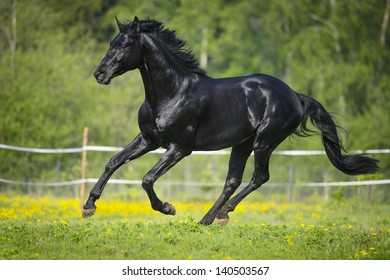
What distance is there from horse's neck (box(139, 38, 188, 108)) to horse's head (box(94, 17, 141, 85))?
0.52 feet

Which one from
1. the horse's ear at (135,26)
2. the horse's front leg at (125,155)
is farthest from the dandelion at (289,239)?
the horse's ear at (135,26)

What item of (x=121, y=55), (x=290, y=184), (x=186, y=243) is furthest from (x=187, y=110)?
(x=290, y=184)

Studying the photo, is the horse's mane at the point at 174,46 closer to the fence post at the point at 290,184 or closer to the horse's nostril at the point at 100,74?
the horse's nostril at the point at 100,74

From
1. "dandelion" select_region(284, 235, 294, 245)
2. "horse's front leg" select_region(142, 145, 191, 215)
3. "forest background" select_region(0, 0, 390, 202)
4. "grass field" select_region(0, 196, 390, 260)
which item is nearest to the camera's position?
"grass field" select_region(0, 196, 390, 260)

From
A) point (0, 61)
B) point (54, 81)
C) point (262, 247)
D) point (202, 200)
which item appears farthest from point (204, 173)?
point (262, 247)

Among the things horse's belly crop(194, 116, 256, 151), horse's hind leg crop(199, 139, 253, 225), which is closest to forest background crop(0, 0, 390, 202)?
horse's hind leg crop(199, 139, 253, 225)

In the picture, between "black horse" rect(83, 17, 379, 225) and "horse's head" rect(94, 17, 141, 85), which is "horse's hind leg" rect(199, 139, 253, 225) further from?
"horse's head" rect(94, 17, 141, 85)

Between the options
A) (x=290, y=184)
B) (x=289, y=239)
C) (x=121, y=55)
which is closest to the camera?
(x=289, y=239)

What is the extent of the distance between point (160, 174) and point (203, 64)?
24.5m

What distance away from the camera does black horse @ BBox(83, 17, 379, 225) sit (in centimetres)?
859

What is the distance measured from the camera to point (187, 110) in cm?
881

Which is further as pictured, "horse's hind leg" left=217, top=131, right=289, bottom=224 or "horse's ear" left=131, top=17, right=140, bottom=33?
"horse's hind leg" left=217, top=131, right=289, bottom=224

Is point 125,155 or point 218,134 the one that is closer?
point 125,155

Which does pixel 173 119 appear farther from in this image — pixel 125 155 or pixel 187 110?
pixel 125 155
